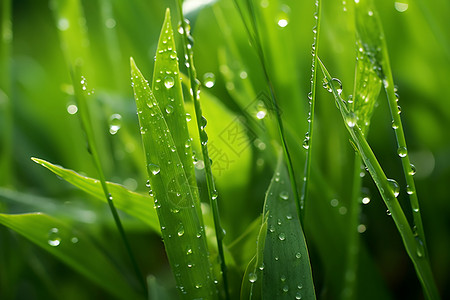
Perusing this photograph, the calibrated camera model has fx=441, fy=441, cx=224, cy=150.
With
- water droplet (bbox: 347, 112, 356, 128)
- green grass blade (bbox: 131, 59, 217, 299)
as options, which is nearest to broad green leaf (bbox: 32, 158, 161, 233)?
green grass blade (bbox: 131, 59, 217, 299)

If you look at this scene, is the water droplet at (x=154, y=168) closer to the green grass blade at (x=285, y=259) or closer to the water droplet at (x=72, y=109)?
the green grass blade at (x=285, y=259)

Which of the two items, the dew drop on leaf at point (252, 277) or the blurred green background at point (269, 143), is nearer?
the dew drop on leaf at point (252, 277)

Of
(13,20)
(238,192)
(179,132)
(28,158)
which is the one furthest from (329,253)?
(13,20)

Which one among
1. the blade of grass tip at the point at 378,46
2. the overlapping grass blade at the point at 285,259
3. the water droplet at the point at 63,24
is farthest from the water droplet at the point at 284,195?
the water droplet at the point at 63,24

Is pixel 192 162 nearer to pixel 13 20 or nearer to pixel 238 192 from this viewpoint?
pixel 238 192

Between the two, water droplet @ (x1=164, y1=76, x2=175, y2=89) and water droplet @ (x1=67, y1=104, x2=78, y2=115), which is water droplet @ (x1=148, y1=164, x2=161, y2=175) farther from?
water droplet @ (x1=67, y1=104, x2=78, y2=115)

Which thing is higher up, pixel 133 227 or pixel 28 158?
pixel 28 158

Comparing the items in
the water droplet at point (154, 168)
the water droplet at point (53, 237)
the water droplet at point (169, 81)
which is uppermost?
the water droplet at point (169, 81)
